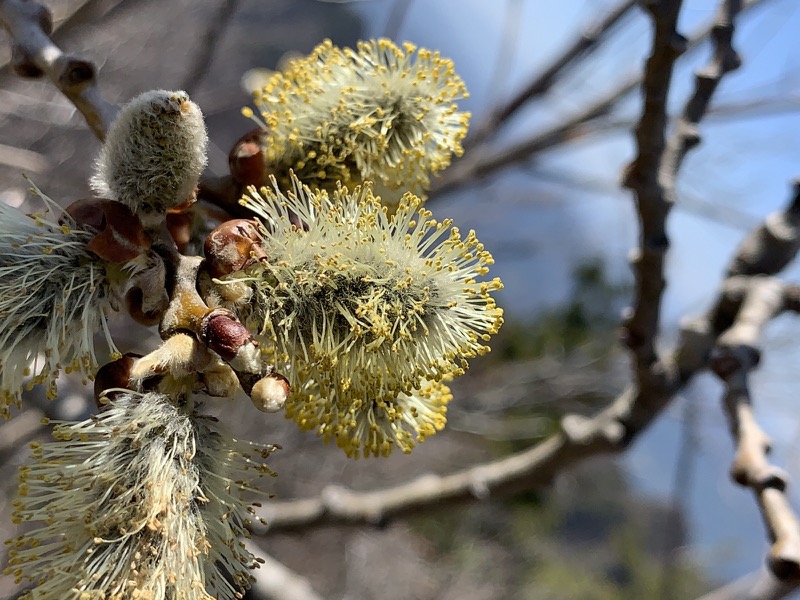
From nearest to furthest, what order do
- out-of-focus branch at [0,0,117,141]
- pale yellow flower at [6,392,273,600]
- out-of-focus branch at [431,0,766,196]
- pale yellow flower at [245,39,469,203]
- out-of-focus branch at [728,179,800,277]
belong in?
pale yellow flower at [6,392,273,600] → out-of-focus branch at [0,0,117,141] → pale yellow flower at [245,39,469,203] → out-of-focus branch at [728,179,800,277] → out-of-focus branch at [431,0,766,196]

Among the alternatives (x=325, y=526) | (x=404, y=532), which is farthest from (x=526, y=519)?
(x=325, y=526)

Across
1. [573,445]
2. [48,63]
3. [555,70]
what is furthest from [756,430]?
[555,70]

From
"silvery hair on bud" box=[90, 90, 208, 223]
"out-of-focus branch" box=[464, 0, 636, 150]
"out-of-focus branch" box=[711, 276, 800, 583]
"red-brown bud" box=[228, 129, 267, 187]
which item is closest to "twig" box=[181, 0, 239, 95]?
"red-brown bud" box=[228, 129, 267, 187]

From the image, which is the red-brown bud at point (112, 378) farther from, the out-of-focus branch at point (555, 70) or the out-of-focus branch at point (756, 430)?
the out-of-focus branch at point (555, 70)

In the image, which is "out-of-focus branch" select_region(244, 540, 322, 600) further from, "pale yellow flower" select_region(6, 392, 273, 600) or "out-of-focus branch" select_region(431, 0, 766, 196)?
"out-of-focus branch" select_region(431, 0, 766, 196)

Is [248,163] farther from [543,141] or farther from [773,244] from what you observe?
[543,141]

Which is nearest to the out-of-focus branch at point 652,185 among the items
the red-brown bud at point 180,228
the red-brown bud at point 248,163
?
the red-brown bud at point 248,163

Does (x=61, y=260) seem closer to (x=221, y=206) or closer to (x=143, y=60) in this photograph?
(x=221, y=206)
